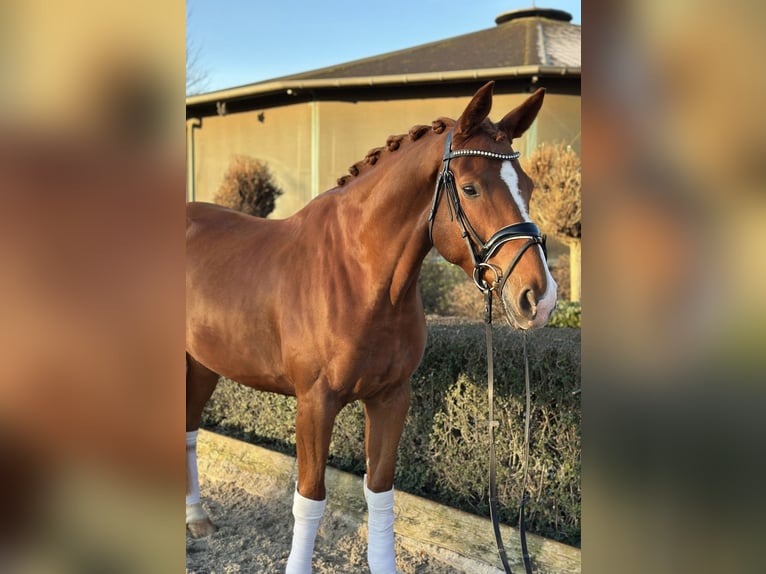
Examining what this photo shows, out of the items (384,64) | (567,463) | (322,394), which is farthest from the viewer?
(384,64)

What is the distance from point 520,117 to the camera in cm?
232

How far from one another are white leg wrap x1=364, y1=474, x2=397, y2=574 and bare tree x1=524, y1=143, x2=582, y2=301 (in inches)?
202

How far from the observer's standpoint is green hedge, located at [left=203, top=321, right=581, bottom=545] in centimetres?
333

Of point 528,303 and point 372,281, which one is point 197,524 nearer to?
point 372,281

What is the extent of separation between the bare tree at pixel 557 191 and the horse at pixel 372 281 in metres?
4.90

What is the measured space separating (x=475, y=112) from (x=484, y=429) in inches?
84.5

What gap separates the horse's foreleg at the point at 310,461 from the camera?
8.23 feet

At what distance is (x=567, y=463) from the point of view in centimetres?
331
